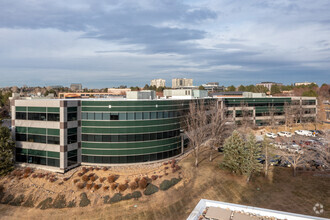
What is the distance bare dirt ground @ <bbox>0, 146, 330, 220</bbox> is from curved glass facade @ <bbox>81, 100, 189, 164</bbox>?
3018 millimetres

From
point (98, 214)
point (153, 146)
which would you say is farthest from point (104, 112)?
point (98, 214)

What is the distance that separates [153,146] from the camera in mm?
47469

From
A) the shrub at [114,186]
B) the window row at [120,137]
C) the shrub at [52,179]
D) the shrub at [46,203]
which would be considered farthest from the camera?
the window row at [120,137]

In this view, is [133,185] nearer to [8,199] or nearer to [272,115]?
[8,199]

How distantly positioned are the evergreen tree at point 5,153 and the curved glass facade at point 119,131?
1392 cm

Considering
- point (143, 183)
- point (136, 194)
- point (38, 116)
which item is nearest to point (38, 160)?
point (38, 116)

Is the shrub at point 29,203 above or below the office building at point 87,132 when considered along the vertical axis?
below

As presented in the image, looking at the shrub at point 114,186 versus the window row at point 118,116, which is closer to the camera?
the shrub at point 114,186

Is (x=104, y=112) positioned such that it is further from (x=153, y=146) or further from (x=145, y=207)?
(x=145, y=207)

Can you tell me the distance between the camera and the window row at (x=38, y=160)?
4413cm

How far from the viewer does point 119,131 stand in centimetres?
4534

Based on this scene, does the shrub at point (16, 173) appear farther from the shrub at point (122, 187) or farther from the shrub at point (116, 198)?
the shrub at point (122, 187)

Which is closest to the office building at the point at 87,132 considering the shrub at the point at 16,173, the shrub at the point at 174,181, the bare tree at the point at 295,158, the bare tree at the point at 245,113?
the shrub at the point at 16,173

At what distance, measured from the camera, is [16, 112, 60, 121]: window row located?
144 ft
